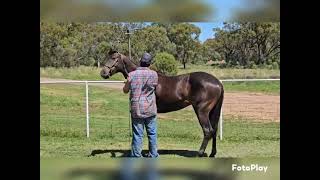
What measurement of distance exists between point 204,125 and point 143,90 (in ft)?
1.99

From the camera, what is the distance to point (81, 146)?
500 cm

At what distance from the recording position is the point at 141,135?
500 cm

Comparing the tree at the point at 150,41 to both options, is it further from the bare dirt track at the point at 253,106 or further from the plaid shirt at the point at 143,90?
the bare dirt track at the point at 253,106

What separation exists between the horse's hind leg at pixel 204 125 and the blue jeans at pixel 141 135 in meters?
0.38

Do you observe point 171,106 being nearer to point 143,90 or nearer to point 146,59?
point 143,90

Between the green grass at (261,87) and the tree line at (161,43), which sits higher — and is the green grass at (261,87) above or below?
below

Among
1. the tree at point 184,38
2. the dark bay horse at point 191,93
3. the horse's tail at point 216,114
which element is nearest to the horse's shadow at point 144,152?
the dark bay horse at point 191,93

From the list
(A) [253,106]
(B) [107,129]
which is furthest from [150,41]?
(A) [253,106]

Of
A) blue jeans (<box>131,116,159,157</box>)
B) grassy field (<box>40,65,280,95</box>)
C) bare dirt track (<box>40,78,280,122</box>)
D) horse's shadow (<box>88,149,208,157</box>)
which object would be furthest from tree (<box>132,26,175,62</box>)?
horse's shadow (<box>88,149,208,157</box>)

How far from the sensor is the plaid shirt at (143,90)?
4.96m
